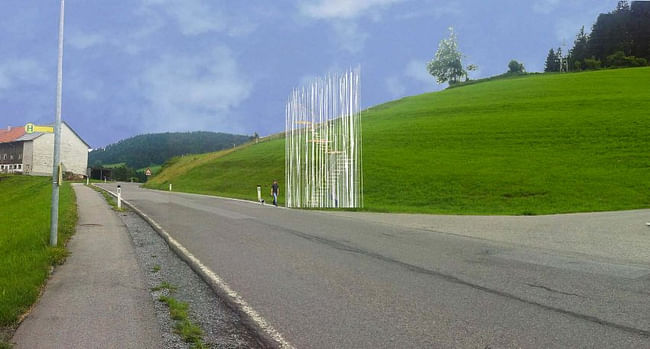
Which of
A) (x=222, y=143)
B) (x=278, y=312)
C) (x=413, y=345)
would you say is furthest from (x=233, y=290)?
(x=222, y=143)

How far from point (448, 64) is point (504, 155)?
76102 mm

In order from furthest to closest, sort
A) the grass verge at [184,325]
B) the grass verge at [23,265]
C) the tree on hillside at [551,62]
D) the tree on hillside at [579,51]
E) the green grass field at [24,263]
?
the tree on hillside at [551,62] → the tree on hillside at [579,51] → the green grass field at [24,263] → the grass verge at [23,265] → the grass verge at [184,325]

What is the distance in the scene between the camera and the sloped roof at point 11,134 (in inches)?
3378

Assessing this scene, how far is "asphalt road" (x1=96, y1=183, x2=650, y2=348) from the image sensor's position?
15.6ft

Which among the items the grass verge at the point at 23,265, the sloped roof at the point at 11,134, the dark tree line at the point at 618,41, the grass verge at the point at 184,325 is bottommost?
the grass verge at the point at 184,325

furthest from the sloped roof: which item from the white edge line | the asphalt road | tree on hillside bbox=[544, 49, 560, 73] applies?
tree on hillside bbox=[544, 49, 560, 73]

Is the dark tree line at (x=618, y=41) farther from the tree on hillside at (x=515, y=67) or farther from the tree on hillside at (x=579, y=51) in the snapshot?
the tree on hillside at (x=515, y=67)

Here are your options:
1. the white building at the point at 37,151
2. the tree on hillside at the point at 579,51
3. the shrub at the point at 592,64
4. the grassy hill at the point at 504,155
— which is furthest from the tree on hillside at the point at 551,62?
the white building at the point at 37,151

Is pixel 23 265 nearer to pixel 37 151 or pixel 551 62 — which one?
pixel 37 151

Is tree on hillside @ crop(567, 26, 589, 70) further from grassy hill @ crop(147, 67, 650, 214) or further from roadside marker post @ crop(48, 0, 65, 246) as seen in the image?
roadside marker post @ crop(48, 0, 65, 246)

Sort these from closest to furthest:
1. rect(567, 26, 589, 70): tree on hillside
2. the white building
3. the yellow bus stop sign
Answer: the yellow bus stop sign < the white building < rect(567, 26, 589, 70): tree on hillside

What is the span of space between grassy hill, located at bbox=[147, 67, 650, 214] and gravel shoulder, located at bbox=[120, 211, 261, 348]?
16.0m

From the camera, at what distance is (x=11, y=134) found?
289ft

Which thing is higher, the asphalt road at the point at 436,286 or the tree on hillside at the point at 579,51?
the tree on hillside at the point at 579,51
